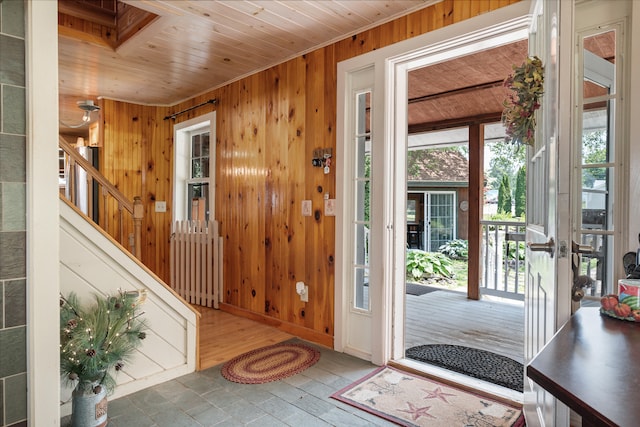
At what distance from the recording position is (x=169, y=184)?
16.8 ft

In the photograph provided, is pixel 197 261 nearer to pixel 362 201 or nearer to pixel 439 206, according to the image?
pixel 362 201

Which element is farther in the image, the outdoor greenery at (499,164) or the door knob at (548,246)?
the outdoor greenery at (499,164)

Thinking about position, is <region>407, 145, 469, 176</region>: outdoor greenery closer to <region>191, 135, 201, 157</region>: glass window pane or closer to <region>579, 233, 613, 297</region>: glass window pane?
<region>191, 135, 201, 157</region>: glass window pane

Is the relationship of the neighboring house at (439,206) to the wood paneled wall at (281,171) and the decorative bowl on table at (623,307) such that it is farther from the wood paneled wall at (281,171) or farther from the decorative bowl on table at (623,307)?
the decorative bowl on table at (623,307)

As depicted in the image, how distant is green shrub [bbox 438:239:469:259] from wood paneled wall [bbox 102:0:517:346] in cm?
632

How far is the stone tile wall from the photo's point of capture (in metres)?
1.46

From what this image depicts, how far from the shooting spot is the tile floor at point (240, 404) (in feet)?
6.74

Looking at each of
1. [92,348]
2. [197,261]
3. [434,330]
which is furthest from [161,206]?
[434,330]

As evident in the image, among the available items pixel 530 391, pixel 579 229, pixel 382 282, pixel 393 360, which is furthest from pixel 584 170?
pixel 393 360

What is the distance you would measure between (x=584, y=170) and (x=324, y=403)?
1786 mm

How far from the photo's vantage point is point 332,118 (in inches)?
122

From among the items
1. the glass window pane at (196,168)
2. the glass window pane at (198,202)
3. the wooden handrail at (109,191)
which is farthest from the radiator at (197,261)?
the wooden handrail at (109,191)

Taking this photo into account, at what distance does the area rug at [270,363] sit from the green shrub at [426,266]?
364cm

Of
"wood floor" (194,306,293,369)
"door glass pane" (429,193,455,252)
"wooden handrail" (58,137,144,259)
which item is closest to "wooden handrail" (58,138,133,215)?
"wooden handrail" (58,137,144,259)
